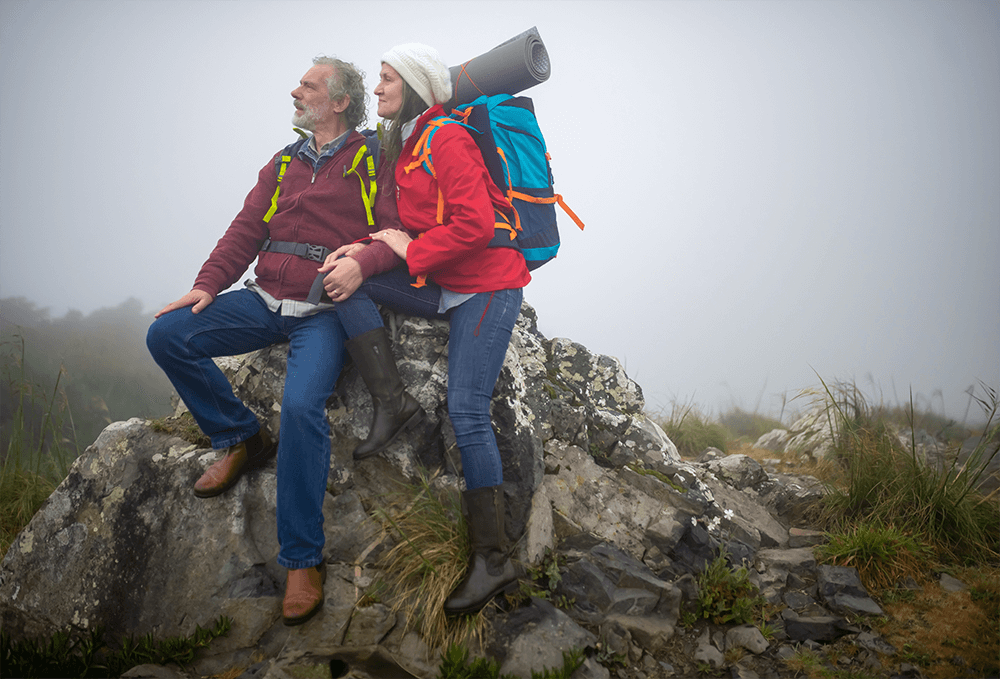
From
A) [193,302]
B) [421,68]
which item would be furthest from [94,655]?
[421,68]

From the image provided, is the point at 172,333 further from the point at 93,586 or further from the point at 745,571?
the point at 745,571

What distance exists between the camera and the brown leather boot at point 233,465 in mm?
3441

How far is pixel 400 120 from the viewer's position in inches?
138

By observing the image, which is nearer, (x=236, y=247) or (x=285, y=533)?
(x=285, y=533)

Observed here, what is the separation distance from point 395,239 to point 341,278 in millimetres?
484

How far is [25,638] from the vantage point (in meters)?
3.21

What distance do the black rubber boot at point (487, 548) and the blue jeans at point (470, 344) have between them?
0.09 m

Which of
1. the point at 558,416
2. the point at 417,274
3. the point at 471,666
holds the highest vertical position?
the point at 417,274

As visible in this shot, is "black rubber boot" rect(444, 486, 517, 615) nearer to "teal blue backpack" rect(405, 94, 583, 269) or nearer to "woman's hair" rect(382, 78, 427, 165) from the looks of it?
"teal blue backpack" rect(405, 94, 583, 269)

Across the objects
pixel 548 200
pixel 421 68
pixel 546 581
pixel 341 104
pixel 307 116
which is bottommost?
pixel 546 581

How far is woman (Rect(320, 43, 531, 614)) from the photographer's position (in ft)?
9.96

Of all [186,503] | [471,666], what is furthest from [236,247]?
[471,666]

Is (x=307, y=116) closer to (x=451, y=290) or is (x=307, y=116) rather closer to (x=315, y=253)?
(x=315, y=253)

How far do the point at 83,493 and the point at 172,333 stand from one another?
1528 millimetres
